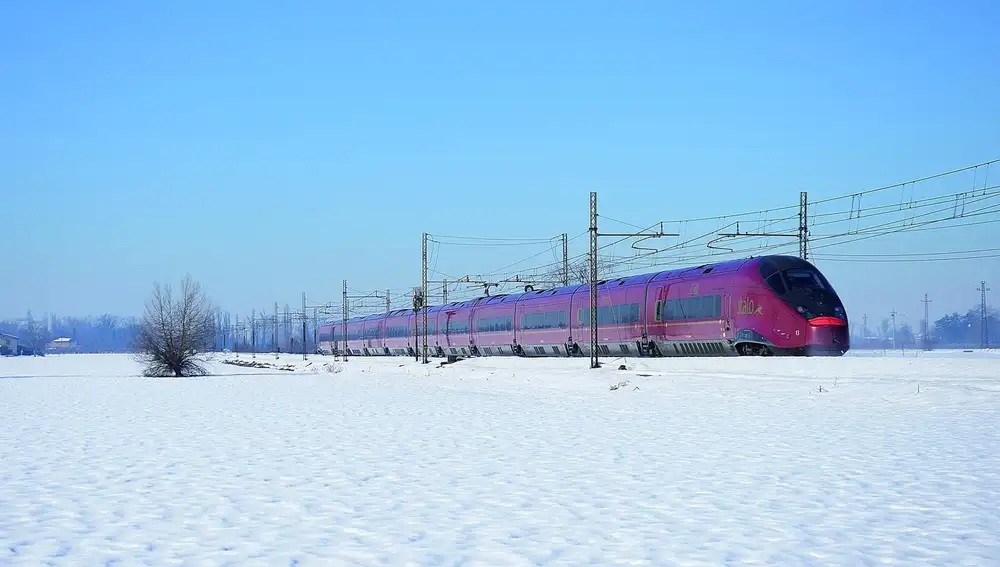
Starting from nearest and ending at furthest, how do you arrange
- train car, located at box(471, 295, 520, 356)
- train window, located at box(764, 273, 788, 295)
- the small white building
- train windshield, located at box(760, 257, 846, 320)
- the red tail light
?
the red tail light → train windshield, located at box(760, 257, 846, 320) → train window, located at box(764, 273, 788, 295) → train car, located at box(471, 295, 520, 356) → the small white building

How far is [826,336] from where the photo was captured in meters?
31.5

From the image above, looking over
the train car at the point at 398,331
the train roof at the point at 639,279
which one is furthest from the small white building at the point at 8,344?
the train roof at the point at 639,279

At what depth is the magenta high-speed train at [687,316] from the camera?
31625mm

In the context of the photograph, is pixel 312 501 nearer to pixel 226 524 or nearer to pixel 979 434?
pixel 226 524

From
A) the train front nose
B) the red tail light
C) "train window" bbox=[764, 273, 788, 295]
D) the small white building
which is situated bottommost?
the small white building

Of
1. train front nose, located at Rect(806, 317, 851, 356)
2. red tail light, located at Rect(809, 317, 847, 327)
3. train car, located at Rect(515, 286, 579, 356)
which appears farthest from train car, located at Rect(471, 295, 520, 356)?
red tail light, located at Rect(809, 317, 847, 327)

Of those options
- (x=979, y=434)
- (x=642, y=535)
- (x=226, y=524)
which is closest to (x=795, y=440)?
(x=979, y=434)

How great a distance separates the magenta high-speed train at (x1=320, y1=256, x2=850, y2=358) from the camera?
31625mm

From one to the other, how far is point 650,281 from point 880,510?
3080cm

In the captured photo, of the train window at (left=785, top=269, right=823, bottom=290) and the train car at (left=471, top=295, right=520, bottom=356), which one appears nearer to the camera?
the train window at (left=785, top=269, right=823, bottom=290)

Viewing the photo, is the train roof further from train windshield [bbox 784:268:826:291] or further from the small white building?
the small white building

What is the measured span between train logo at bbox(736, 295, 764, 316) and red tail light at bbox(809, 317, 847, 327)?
174cm

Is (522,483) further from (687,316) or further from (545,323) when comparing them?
(545,323)

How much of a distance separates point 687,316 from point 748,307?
3997 millimetres
